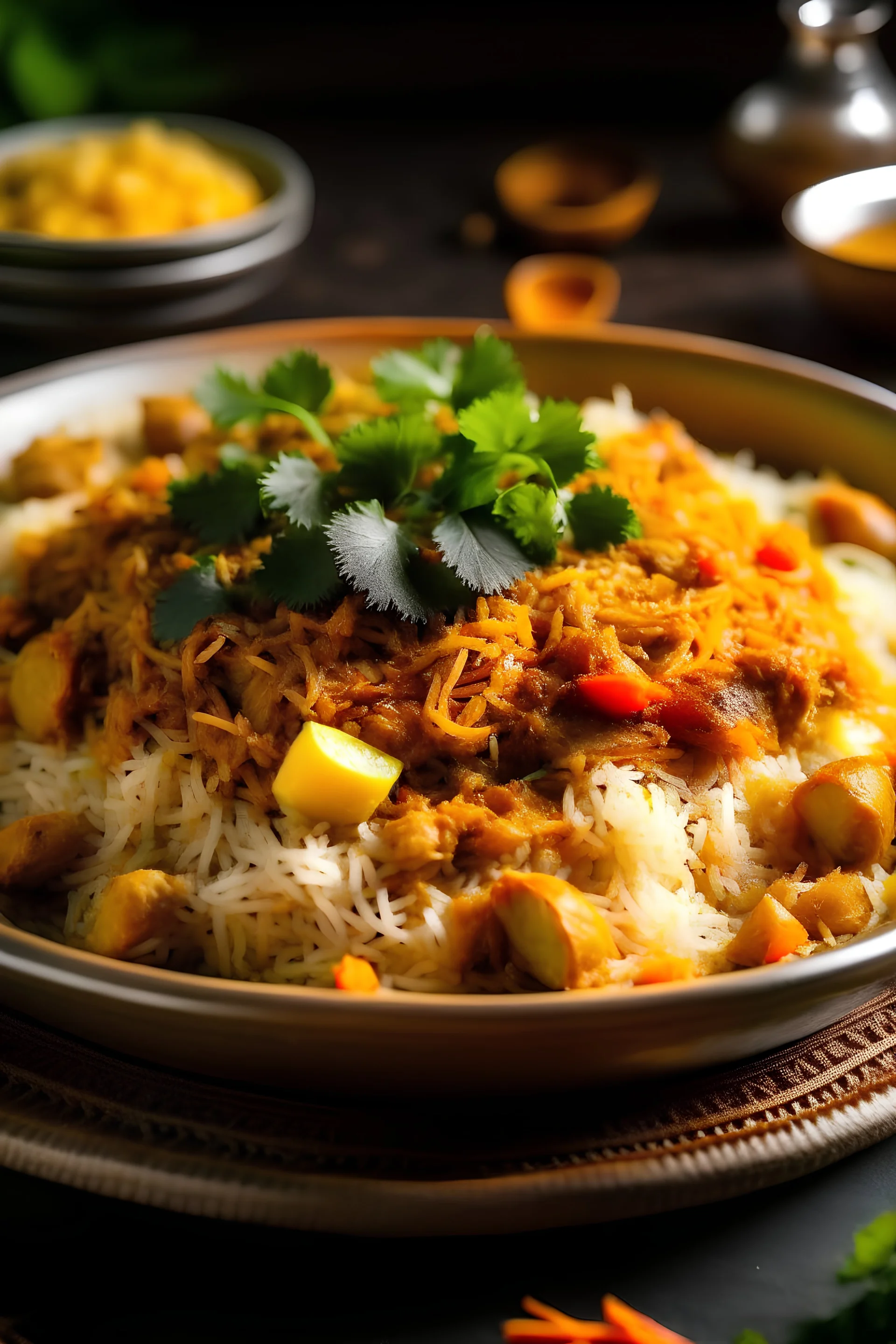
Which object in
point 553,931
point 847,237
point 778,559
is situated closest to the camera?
point 553,931

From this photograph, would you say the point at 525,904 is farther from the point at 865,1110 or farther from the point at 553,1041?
the point at 865,1110

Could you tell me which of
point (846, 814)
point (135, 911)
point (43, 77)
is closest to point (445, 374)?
point (846, 814)

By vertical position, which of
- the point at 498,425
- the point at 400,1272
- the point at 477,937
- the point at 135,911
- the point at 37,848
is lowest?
the point at 400,1272

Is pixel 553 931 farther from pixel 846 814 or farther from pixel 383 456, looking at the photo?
pixel 383 456

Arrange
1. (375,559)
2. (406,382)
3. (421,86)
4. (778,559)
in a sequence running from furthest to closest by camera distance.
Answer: (421,86), (406,382), (778,559), (375,559)

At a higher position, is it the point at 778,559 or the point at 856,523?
the point at 778,559

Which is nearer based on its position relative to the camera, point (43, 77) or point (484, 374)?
point (484, 374)

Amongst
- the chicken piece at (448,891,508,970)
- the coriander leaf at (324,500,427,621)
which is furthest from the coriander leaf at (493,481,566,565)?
the chicken piece at (448,891,508,970)

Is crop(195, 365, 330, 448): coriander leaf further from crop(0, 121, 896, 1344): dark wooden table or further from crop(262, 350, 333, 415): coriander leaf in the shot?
crop(0, 121, 896, 1344): dark wooden table
